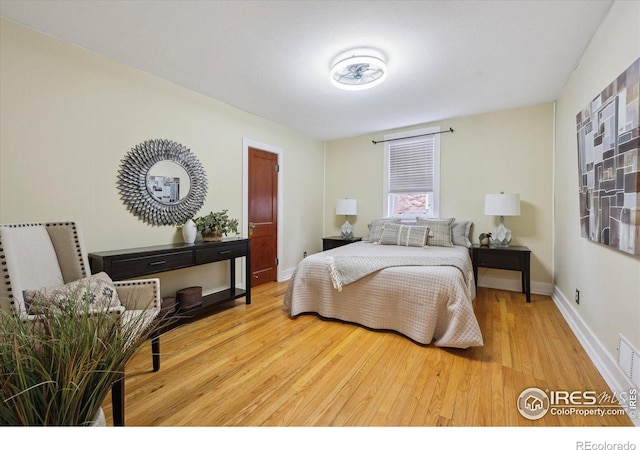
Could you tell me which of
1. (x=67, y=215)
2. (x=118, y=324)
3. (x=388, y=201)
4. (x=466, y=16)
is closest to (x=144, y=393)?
(x=118, y=324)

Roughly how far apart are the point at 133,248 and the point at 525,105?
4885 mm

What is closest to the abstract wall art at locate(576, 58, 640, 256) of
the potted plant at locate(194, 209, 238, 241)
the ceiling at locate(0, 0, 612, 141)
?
the ceiling at locate(0, 0, 612, 141)

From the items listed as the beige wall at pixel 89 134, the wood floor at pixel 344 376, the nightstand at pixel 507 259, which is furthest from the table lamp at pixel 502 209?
the beige wall at pixel 89 134

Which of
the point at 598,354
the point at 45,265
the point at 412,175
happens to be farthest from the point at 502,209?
the point at 45,265

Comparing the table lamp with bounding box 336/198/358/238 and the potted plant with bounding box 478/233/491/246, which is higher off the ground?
the table lamp with bounding box 336/198/358/238

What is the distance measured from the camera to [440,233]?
146 inches

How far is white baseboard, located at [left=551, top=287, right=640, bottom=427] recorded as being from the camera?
160 cm

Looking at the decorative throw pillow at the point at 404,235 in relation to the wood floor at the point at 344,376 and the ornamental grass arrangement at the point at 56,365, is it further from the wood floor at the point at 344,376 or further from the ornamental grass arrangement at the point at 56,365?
the ornamental grass arrangement at the point at 56,365

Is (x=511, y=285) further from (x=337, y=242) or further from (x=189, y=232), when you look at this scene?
(x=189, y=232)

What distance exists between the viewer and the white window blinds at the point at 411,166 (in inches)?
171

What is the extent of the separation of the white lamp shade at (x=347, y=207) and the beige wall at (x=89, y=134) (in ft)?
6.60

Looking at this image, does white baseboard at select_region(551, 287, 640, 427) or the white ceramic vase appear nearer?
white baseboard at select_region(551, 287, 640, 427)

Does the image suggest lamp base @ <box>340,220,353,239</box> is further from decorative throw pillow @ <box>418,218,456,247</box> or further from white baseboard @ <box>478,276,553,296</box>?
white baseboard @ <box>478,276,553,296</box>

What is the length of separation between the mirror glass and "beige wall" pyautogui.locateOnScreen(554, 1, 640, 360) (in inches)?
143
